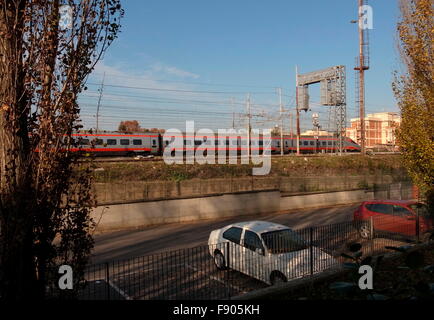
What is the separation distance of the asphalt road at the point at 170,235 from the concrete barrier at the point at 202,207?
42 cm

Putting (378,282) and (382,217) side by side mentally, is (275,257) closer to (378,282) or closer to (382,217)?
(378,282)

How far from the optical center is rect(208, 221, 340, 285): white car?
782 centimetres

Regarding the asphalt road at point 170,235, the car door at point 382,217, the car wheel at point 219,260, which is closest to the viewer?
the car wheel at point 219,260

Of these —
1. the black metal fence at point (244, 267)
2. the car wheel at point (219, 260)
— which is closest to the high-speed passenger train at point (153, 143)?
the car wheel at point (219, 260)

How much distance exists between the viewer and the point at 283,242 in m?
8.48

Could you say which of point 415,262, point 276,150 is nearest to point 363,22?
point 276,150

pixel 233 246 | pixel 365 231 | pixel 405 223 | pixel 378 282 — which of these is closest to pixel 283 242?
pixel 233 246

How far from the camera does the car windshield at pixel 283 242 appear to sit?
821 centimetres

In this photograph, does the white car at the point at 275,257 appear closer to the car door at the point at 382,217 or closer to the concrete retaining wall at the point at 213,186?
the car door at the point at 382,217

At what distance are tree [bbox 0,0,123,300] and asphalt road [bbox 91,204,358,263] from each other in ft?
22.1

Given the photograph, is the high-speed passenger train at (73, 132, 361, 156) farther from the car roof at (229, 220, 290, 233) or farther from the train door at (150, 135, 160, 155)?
the car roof at (229, 220, 290, 233)
